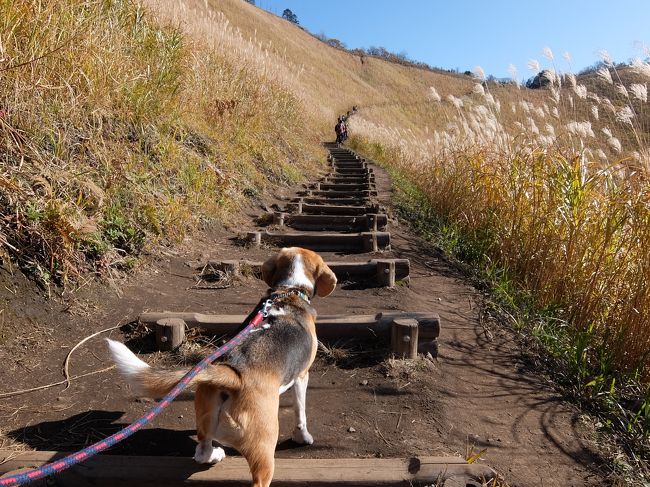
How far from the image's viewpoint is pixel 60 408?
275cm

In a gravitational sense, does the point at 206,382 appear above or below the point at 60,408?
above

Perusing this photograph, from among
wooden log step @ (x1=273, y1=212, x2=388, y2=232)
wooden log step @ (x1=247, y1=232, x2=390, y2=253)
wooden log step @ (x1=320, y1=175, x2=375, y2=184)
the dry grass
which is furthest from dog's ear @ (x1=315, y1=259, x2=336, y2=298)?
wooden log step @ (x1=320, y1=175, x2=375, y2=184)

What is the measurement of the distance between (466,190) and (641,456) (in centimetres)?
472

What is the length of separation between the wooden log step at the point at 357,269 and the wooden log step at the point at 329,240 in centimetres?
93

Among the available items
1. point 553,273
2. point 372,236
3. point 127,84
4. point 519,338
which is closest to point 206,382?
point 519,338

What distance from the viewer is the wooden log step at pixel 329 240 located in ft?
19.6

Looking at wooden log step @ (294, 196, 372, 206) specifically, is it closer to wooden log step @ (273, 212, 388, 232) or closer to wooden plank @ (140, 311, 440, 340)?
wooden log step @ (273, 212, 388, 232)

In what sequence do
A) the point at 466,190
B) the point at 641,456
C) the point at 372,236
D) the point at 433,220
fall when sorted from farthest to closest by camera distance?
the point at 433,220, the point at 466,190, the point at 372,236, the point at 641,456

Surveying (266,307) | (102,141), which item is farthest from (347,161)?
(266,307)

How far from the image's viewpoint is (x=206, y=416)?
6.94 feet

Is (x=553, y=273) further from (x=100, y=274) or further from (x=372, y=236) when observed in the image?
(x=100, y=274)

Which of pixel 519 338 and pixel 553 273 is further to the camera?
pixel 553 273

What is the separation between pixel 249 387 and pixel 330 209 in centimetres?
585

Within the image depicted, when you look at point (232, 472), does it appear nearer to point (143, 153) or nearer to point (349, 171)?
point (143, 153)
